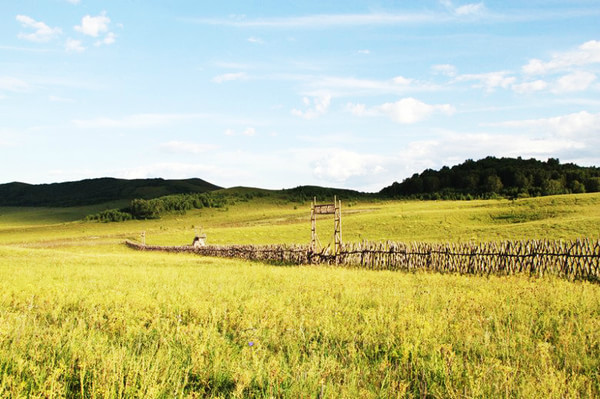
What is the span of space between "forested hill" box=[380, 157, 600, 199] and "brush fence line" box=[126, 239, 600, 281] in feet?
216

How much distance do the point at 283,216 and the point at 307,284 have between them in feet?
230

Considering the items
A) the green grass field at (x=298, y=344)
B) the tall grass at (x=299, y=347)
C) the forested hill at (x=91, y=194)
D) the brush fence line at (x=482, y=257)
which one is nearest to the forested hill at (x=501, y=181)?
the brush fence line at (x=482, y=257)

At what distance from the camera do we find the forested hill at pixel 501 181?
271 ft

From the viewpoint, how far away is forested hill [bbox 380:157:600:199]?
271ft

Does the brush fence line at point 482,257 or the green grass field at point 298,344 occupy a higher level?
the green grass field at point 298,344

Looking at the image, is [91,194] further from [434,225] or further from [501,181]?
[434,225]

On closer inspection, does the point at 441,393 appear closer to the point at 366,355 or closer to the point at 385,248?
the point at 366,355

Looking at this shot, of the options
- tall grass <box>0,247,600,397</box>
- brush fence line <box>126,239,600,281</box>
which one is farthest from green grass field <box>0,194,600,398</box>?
brush fence line <box>126,239,600,281</box>

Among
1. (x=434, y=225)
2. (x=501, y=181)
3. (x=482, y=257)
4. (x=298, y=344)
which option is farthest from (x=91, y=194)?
(x=298, y=344)

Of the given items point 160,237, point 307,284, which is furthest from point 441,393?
point 160,237

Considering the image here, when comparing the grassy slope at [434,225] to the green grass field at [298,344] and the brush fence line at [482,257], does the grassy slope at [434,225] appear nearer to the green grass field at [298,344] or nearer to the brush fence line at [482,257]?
the brush fence line at [482,257]

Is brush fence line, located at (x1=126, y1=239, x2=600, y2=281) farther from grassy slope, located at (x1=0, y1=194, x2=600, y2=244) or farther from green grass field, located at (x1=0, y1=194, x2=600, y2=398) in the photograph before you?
grassy slope, located at (x1=0, y1=194, x2=600, y2=244)

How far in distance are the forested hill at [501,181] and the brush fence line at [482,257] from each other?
65838mm

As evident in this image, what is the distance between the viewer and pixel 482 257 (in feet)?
58.5
